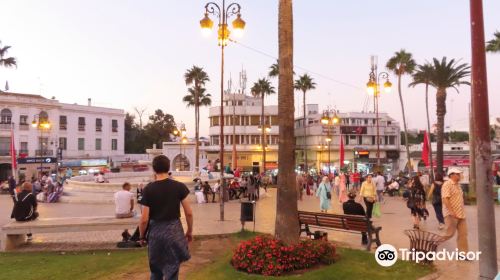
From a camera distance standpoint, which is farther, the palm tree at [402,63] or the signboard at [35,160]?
the signboard at [35,160]

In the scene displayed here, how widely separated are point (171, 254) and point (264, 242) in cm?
345

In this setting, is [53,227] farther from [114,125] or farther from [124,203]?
[114,125]

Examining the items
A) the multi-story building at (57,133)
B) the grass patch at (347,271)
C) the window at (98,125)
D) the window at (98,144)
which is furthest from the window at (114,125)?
the grass patch at (347,271)

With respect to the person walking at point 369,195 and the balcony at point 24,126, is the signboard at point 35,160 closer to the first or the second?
the balcony at point 24,126

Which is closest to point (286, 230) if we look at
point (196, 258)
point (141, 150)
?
point (196, 258)

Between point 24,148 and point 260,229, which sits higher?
point 24,148

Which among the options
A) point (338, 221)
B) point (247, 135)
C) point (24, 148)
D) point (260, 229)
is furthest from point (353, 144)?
point (338, 221)

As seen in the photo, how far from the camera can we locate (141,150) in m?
79.6

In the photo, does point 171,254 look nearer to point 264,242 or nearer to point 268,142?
point 264,242

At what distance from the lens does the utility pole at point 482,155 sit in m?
6.06

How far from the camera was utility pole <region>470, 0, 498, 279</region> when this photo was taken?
6.06 m

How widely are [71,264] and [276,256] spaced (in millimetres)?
4892

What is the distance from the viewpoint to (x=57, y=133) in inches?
2136

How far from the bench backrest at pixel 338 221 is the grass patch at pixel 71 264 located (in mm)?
4267
